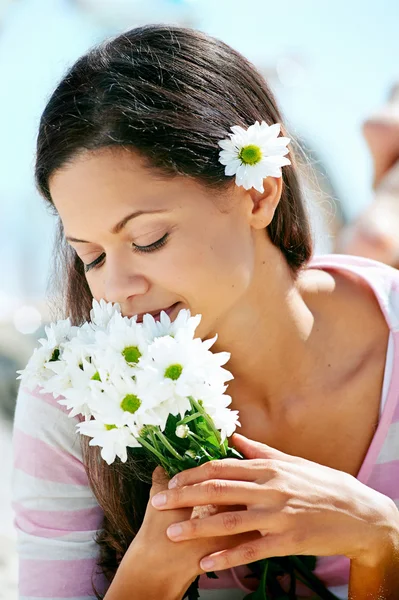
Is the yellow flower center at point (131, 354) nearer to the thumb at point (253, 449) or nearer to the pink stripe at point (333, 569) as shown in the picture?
the thumb at point (253, 449)

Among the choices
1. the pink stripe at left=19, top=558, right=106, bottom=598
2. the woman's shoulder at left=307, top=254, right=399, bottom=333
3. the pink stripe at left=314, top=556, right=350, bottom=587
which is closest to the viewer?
the pink stripe at left=19, top=558, right=106, bottom=598

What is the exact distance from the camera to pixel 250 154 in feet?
6.47

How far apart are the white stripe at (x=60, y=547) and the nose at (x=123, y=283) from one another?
0.66 metres

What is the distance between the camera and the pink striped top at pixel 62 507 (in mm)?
2119

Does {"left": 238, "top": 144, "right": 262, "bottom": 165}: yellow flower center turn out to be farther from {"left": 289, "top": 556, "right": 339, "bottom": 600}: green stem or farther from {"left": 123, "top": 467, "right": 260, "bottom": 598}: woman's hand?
{"left": 289, "top": 556, "right": 339, "bottom": 600}: green stem

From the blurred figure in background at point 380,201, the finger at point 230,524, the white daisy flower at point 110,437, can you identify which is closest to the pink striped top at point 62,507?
the finger at point 230,524

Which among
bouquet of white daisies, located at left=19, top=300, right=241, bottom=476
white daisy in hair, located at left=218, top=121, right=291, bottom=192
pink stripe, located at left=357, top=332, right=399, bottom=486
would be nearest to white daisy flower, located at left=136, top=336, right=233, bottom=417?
bouquet of white daisies, located at left=19, top=300, right=241, bottom=476

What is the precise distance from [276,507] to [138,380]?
44 cm

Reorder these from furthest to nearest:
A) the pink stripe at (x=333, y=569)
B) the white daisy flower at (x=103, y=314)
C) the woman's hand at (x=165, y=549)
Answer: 1. the pink stripe at (x=333, y=569)
2. the woman's hand at (x=165, y=549)
3. the white daisy flower at (x=103, y=314)

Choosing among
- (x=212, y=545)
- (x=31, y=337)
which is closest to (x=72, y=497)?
(x=212, y=545)

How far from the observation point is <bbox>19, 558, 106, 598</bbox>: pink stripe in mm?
2096

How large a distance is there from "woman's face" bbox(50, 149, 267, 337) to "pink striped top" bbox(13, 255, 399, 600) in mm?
430

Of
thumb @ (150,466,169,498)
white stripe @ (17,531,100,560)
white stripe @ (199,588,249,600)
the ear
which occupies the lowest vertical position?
white stripe @ (199,588,249,600)

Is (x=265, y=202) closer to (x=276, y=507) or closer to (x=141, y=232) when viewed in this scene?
(x=141, y=232)
